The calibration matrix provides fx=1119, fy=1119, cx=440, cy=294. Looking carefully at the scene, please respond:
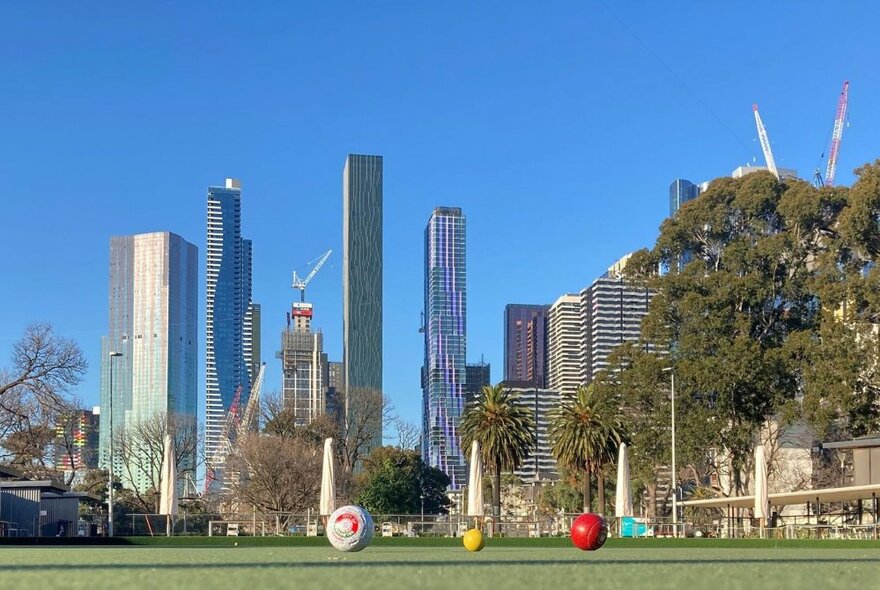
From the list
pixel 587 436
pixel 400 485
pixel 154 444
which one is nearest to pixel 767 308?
pixel 587 436

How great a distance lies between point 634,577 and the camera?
9.38m

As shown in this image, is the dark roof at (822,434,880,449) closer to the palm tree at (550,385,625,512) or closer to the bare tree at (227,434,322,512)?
the palm tree at (550,385,625,512)

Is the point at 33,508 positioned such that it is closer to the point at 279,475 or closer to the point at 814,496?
the point at 279,475

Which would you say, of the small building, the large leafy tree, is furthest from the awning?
the small building

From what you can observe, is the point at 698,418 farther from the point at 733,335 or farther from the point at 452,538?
the point at 452,538

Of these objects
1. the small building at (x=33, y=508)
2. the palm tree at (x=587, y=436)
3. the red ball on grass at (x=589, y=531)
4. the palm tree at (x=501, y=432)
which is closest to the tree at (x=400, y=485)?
the palm tree at (x=501, y=432)

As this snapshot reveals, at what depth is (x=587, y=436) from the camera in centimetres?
6384

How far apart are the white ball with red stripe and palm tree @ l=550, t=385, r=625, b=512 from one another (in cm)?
4600

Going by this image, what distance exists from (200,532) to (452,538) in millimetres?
10392

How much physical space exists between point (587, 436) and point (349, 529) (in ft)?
155

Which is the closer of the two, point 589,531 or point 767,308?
point 589,531

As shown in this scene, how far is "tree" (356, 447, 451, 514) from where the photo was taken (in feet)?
324

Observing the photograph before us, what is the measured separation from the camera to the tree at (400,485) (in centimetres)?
9869

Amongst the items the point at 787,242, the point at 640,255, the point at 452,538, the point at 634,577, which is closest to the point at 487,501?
the point at 640,255
